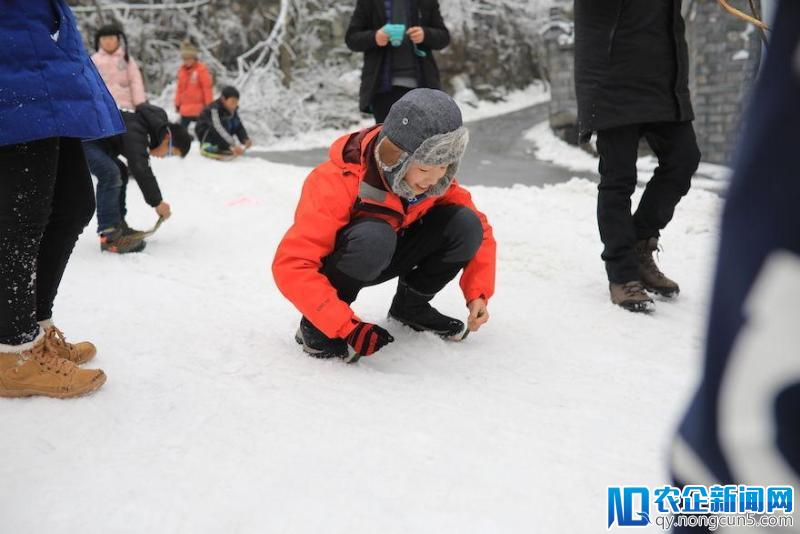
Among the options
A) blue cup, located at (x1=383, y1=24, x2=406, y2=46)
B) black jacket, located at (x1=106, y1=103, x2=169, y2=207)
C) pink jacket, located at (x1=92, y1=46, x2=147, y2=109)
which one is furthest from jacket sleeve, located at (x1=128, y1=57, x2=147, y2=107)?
blue cup, located at (x1=383, y1=24, x2=406, y2=46)

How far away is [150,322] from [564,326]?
1.66 m

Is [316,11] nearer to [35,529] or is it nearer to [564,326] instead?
[564,326]

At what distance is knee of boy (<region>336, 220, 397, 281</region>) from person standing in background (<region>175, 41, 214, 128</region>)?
8934 millimetres

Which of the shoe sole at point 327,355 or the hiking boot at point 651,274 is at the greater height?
the shoe sole at point 327,355

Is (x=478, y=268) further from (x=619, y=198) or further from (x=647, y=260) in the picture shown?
(x=647, y=260)

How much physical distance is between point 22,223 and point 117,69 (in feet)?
15.6

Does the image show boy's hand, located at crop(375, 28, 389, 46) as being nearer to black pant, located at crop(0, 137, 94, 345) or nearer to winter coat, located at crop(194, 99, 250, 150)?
black pant, located at crop(0, 137, 94, 345)

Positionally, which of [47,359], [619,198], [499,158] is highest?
[47,359]

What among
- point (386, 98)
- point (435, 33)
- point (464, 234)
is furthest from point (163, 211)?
point (464, 234)

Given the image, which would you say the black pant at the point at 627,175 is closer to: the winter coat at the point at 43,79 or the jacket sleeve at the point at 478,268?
the jacket sleeve at the point at 478,268

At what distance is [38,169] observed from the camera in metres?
1.70

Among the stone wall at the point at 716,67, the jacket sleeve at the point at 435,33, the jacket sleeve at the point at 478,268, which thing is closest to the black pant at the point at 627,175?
the jacket sleeve at the point at 478,268

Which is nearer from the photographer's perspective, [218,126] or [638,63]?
[638,63]

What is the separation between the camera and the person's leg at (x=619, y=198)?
2908 millimetres
